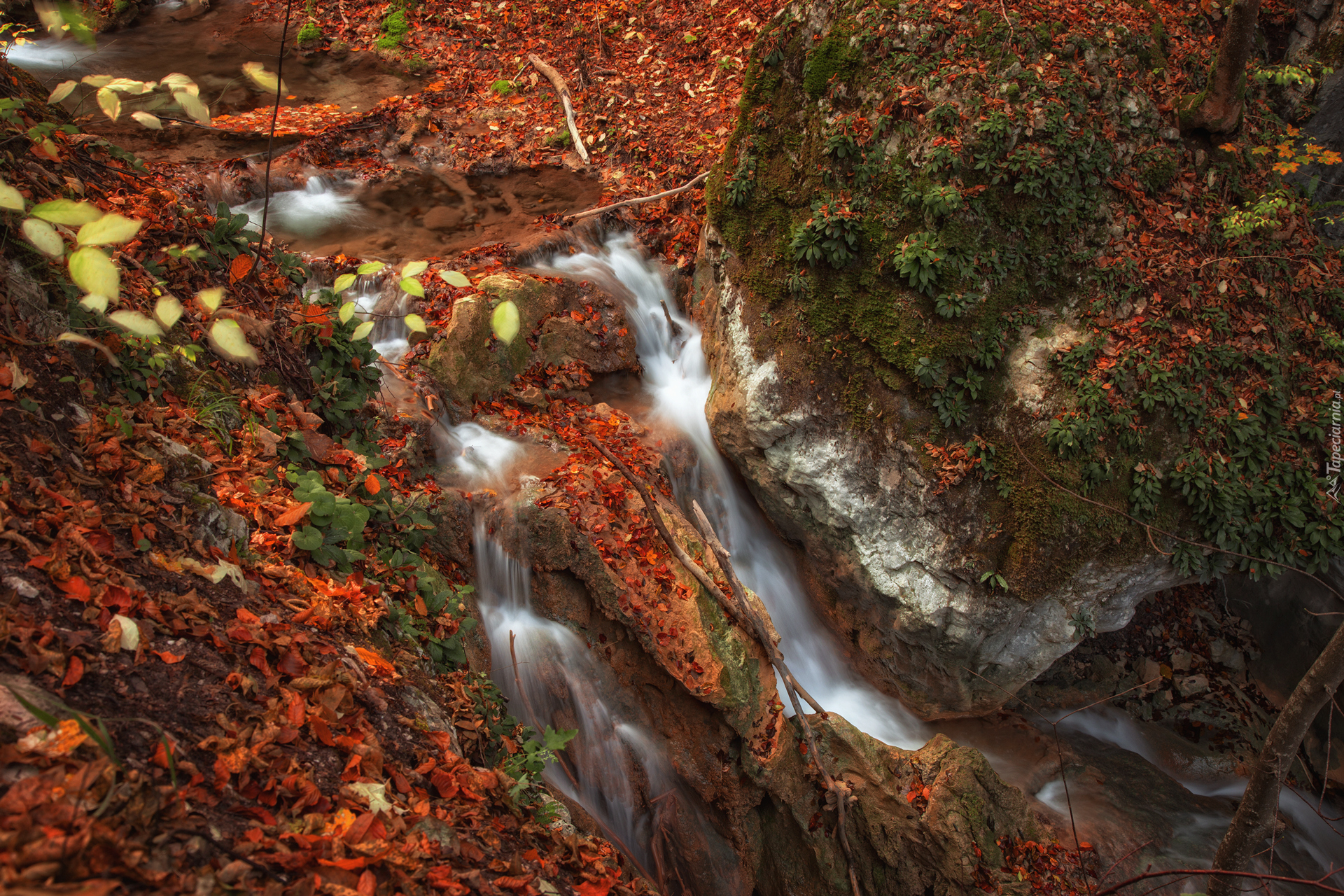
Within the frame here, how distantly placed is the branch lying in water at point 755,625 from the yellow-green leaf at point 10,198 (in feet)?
15.9

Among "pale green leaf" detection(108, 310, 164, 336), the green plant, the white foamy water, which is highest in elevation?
"pale green leaf" detection(108, 310, 164, 336)

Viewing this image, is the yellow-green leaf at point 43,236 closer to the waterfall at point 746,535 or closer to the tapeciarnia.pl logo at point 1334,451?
the waterfall at point 746,535

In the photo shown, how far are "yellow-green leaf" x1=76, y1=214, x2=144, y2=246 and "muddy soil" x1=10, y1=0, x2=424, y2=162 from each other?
9830 mm

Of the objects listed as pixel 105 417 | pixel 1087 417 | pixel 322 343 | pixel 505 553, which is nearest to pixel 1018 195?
pixel 1087 417

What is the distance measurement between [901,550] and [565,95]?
32.2 feet

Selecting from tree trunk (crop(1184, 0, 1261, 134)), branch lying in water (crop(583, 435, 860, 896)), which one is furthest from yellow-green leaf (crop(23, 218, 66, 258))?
tree trunk (crop(1184, 0, 1261, 134))

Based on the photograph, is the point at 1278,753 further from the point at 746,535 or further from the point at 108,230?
the point at 108,230

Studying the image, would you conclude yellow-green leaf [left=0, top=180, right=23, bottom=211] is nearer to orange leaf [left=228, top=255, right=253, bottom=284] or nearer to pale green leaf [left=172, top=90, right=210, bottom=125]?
pale green leaf [left=172, top=90, right=210, bottom=125]

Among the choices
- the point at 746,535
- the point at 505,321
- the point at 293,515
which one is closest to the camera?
the point at 505,321

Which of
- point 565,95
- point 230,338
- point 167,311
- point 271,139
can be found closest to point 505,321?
point 230,338

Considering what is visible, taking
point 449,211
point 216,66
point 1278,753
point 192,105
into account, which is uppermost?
point 192,105

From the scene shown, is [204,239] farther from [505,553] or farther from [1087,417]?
[1087,417]

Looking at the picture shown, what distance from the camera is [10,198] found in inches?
79.4

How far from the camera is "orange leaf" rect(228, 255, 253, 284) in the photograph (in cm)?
497
